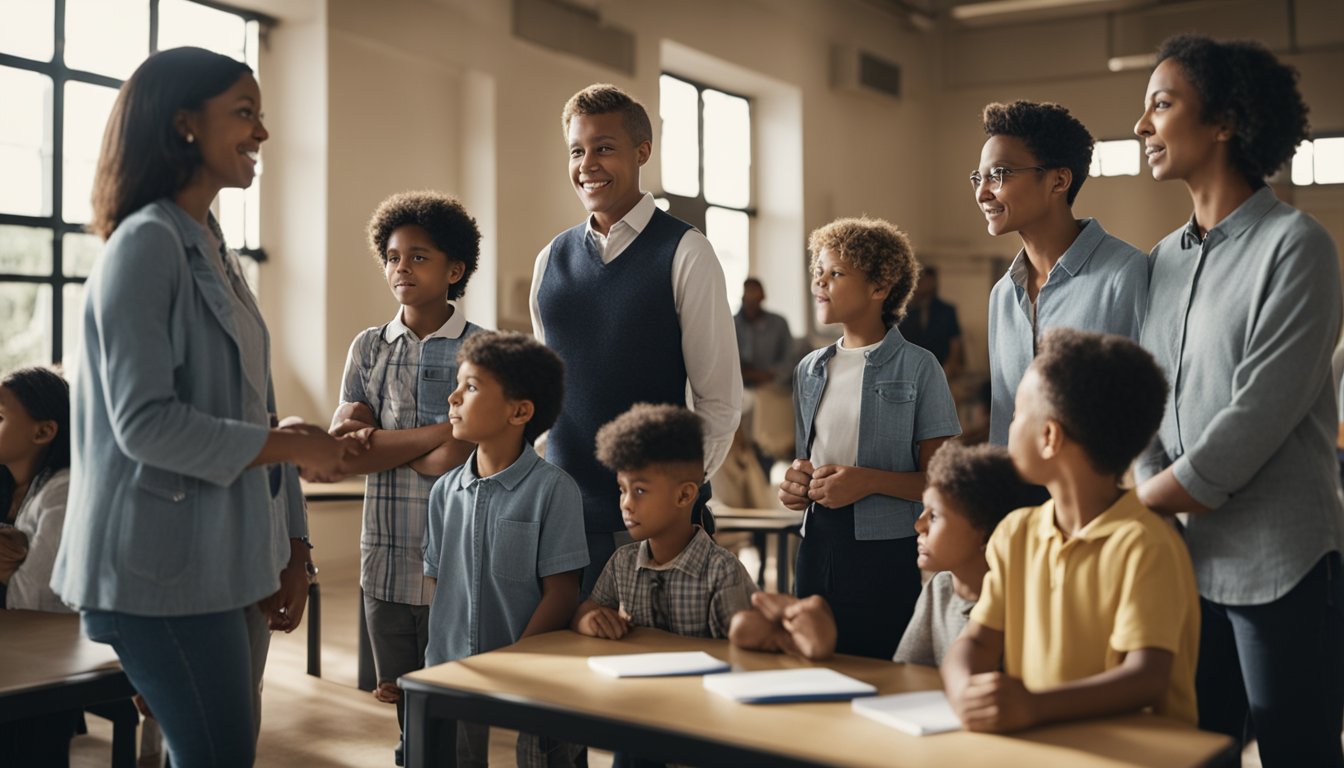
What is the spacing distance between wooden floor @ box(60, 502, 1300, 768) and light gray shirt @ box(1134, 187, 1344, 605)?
6.08 ft

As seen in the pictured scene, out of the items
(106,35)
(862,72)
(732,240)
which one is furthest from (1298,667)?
(862,72)

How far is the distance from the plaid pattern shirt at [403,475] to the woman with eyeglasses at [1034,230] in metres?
1.15

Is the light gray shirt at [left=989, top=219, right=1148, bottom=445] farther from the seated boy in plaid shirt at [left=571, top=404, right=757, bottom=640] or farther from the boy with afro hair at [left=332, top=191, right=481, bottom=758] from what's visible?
the boy with afro hair at [left=332, top=191, right=481, bottom=758]

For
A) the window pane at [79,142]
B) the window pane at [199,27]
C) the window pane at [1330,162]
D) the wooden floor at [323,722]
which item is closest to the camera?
the wooden floor at [323,722]

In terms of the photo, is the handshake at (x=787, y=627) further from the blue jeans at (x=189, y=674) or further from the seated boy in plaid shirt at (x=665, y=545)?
the blue jeans at (x=189, y=674)

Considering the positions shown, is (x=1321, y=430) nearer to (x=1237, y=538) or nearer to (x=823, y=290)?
(x=1237, y=538)

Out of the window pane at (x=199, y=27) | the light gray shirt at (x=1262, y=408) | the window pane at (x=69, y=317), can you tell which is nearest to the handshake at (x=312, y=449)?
the light gray shirt at (x=1262, y=408)

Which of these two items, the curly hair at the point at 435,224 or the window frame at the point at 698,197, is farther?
the window frame at the point at 698,197

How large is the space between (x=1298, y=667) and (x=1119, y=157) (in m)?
10.5

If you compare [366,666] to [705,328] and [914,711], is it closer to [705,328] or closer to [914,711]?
[705,328]

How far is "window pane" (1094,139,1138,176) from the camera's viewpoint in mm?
11383

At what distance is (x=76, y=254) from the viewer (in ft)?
18.9

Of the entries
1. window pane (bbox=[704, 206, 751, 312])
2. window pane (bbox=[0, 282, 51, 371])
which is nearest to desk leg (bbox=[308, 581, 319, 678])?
window pane (bbox=[0, 282, 51, 371])

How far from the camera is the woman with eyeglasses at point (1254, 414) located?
1.82 metres
